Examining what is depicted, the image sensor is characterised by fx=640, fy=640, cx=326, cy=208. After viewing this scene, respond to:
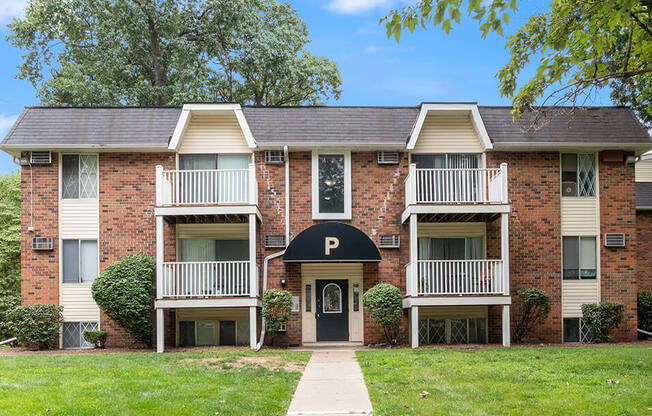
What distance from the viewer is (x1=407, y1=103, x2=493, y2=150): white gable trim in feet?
60.3

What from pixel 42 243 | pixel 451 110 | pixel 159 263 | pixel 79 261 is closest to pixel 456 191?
pixel 451 110

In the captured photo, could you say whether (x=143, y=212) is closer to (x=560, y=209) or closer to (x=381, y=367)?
(x=381, y=367)

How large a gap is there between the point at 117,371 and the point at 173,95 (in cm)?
1847

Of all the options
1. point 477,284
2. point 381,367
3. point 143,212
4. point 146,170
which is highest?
point 146,170

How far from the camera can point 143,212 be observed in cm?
1867

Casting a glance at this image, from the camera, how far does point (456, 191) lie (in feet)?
58.4

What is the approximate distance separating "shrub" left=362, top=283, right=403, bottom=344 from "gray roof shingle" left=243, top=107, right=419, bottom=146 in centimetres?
432

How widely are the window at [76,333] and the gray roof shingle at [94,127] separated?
5.18 meters

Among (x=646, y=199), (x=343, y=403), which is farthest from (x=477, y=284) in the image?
(x=343, y=403)

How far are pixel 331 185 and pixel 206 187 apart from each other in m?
3.64

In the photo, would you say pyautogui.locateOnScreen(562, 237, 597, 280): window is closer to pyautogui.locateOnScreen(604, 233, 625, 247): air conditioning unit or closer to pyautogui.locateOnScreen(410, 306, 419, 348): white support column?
pyautogui.locateOnScreen(604, 233, 625, 247): air conditioning unit

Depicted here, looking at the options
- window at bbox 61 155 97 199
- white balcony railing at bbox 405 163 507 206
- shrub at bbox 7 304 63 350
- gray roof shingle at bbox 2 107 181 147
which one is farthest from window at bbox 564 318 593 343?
shrub at bbox 7 304 63 350

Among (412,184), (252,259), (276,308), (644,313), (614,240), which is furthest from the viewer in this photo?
(644,313)

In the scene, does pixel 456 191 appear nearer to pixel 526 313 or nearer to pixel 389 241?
pixel 389 241
